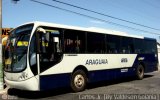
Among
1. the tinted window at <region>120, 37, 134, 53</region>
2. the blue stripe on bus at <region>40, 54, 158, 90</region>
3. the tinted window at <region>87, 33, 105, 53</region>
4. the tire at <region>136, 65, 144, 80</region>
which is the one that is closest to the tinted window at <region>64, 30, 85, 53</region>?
the tinted window at <region>87, 33, 105, 53</region>

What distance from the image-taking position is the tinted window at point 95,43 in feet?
45.8

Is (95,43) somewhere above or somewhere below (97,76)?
above

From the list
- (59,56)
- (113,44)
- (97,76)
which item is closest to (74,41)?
(59,56)

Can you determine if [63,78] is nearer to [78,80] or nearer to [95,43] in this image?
[78,80]

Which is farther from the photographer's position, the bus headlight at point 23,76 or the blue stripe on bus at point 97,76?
the blue stripe on bus at point 97,76

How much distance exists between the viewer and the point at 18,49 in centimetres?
1173

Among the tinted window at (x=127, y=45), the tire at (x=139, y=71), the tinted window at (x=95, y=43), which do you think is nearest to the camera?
the tinted window at (x=95, y=43)

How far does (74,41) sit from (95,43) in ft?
5.54

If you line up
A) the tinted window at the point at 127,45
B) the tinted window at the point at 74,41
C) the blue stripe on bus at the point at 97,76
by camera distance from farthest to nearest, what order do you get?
the tinted window at the point at 127,45, the tinted window at the point at 74,41, the blue stripe on bus at the point at 97,76

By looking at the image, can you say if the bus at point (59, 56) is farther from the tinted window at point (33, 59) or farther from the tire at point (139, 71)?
the tire at point (139, 71)

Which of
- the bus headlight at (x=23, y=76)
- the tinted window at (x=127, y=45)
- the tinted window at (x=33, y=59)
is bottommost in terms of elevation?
the bus headlight at (x=23, y=76)

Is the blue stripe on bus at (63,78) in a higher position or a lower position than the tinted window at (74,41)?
lower

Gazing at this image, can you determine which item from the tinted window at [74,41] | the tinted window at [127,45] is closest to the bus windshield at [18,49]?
the tinted window at [74,41]

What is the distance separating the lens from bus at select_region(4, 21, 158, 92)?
11211 millimetres
